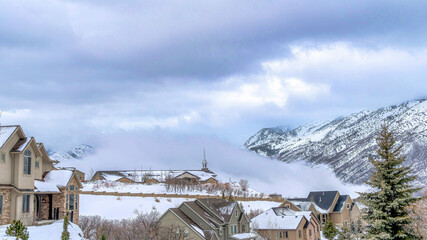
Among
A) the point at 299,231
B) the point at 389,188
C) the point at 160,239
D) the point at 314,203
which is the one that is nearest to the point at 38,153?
the point at 160,239

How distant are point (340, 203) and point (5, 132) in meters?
80.0

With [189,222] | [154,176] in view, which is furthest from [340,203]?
[154,176]

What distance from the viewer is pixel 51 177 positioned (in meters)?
46.3

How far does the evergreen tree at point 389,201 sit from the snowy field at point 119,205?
42026 mm

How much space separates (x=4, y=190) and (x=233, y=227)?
3564 centimetres

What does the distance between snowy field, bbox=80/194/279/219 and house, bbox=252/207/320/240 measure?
1488 centimetres

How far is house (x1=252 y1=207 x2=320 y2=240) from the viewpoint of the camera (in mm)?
75625

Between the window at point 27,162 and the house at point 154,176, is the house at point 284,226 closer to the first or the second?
the house at point 154,176

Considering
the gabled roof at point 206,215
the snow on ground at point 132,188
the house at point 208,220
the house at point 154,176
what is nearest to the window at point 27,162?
the house at point 208,220

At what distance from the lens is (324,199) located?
105 meters

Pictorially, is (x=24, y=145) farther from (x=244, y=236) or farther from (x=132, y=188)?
(x=132, y=188)

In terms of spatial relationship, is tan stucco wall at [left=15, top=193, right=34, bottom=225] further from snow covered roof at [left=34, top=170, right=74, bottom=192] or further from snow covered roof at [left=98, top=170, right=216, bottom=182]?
snow covered roof at [left=98, top=170, right=216, bottom=182]

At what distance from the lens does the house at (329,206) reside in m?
98.8

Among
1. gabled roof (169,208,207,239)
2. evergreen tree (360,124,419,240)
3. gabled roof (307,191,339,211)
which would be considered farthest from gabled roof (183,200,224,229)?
gabled roof (307,191,339,211)
